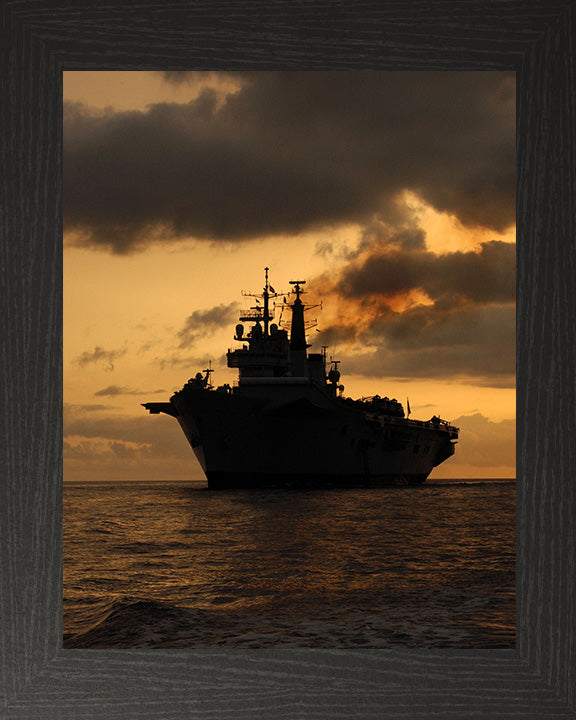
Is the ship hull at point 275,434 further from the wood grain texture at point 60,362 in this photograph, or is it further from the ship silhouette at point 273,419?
the wood grain texture at point 60,362

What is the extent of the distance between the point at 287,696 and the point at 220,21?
1.21 m

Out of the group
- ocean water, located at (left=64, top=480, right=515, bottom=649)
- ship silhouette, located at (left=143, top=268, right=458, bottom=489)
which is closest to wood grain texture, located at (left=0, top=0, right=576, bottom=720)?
ocean water, located at (left=64, top=480, right=515, bottom=649)

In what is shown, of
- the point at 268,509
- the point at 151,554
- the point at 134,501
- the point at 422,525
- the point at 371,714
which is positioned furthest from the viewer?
the point at 134,501

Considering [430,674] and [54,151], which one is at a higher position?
[54,151]

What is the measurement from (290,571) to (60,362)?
7.05 meters

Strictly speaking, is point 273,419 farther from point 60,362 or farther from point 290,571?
point 60,362

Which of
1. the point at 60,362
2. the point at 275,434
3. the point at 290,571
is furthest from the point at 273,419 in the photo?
the point at 60,362

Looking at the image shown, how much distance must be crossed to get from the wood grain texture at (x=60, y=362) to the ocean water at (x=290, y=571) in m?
0.22

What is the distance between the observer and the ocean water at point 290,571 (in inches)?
89.0

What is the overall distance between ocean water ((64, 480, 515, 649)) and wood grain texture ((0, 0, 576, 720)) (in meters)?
0.22

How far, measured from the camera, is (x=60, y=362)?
4.53 ft

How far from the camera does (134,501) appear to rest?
843 inches

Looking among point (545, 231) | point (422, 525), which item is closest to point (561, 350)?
point (545, 231)

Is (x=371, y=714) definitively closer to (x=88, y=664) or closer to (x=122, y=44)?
(x=88, y=664)
